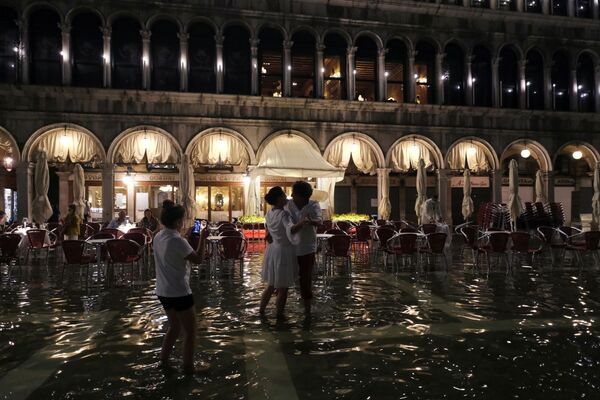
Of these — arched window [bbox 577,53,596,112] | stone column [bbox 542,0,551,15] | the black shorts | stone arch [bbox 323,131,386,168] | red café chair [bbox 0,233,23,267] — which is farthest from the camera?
arched window [bbox 577,53,596,112]

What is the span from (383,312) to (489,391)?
268 cm

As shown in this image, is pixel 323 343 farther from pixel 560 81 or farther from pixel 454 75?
pixel 560 81

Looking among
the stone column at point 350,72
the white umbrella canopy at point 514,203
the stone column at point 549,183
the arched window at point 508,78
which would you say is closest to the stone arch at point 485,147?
the arched window at point 508,78

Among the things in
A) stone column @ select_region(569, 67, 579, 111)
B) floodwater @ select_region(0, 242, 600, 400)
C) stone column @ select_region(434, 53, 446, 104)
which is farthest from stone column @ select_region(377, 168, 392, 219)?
stone column @ select_region(569, 67, 579, 111)

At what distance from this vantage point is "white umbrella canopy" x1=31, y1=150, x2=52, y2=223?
42.8ft

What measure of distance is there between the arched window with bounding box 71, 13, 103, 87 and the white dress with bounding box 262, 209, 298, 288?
15230 millimetres

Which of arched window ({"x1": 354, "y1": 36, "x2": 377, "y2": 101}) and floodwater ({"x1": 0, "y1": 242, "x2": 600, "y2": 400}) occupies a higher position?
arched window ({"x1": 354, "y1": 36, "x2": 377, "y2": 101})

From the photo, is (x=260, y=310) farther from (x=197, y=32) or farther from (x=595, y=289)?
(x=197, y=32)

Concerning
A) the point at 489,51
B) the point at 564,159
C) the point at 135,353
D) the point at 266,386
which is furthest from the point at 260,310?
the point at 564,159

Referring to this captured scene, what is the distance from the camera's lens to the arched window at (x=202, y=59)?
1862cm

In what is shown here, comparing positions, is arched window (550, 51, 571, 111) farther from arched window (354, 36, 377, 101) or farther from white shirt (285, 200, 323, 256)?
white shirt (285, 200, 323, 256)

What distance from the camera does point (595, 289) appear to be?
315 inches

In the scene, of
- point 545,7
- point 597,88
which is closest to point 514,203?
point 597,88

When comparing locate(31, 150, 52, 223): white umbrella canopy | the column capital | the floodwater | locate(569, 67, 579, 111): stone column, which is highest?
the column capital
